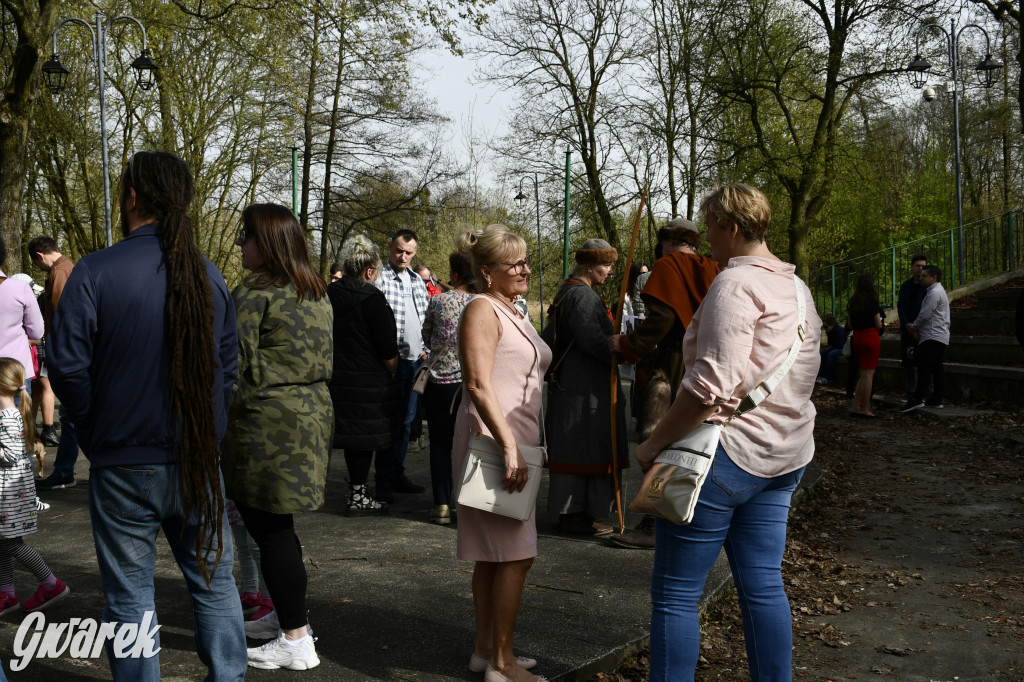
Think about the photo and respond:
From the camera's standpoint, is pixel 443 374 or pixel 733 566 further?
pixel 443 374

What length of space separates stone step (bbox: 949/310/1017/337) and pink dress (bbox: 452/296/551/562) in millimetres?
13871

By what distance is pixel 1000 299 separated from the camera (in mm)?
17422

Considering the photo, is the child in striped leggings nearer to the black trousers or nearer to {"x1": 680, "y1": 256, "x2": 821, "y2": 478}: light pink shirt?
{"x1": 680, "y1": 256, "x2": 821, "y2": 478}: light pink shirt

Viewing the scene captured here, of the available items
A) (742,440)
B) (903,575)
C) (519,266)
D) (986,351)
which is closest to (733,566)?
(742,440)

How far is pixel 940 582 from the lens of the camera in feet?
18.5

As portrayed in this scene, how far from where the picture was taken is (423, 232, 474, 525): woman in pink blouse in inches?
263

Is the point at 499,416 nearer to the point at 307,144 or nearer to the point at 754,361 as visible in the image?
the point at 754,361

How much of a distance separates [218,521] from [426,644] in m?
1.38

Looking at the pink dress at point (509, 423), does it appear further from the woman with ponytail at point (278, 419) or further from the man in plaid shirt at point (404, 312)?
the man in plaid shirt at point (404, 312)

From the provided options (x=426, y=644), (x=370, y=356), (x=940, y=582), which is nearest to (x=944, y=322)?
(x=940, y=582)

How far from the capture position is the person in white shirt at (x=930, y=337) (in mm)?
13078

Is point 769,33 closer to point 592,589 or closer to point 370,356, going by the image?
point 370,356

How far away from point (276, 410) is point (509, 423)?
98 centimetres

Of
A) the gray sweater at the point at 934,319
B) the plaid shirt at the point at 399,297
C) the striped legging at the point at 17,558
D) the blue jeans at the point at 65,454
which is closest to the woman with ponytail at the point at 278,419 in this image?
the striped legging at the point at 17,558
